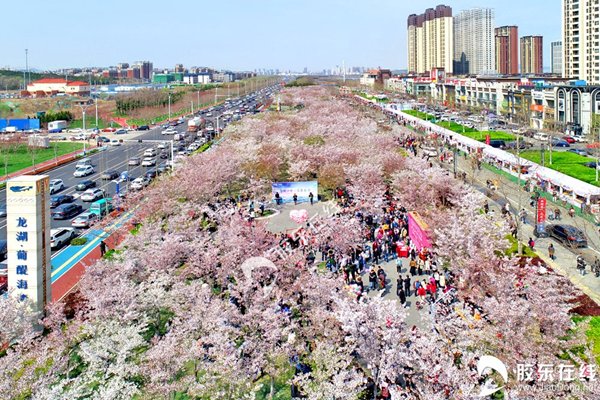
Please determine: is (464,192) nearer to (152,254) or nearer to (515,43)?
(152,254)

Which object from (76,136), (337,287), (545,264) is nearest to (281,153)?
(545,264)

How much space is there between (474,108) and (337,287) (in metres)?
65.7

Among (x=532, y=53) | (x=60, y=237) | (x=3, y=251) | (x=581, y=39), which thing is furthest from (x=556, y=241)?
(x=532, y=53)

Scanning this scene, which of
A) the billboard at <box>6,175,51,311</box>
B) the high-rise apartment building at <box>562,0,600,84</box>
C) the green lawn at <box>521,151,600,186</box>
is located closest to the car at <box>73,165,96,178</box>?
the billboard at <box>6,175,51,311</box>

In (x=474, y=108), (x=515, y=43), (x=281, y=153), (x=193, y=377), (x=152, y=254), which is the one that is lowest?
(x=193, y=377)

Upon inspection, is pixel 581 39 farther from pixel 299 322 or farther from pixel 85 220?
pixel 299 322

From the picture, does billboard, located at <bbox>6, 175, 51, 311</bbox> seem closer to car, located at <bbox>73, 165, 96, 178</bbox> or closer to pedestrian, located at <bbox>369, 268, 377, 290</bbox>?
pedestrian, located at <bbox>369, 268, 377, 290</bbox>

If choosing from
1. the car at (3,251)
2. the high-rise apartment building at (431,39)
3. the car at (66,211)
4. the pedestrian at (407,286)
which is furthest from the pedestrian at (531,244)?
the high-rise apartment building at (431,39)

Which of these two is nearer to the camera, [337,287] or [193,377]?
[193,377]

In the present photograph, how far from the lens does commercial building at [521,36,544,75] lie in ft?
351

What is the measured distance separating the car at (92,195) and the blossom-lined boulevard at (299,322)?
10.3 m

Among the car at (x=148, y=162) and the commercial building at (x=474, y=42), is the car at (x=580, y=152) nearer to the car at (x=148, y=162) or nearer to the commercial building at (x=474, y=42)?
the car at (x=148, y=162)

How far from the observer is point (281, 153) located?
3256 cm

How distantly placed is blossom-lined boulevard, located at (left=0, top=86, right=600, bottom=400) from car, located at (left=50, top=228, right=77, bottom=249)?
401 cm
